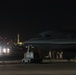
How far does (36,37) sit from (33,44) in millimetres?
1637

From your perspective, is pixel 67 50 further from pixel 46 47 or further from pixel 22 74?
pixel 22 74

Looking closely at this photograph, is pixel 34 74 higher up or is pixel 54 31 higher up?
pixel 54 31

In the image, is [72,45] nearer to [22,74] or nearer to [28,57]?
[28,57]

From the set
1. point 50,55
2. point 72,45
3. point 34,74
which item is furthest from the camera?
point 50,55

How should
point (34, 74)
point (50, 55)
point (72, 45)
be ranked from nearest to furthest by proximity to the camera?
1. point (34, 74)
2. point (72, 45)
3. point (50, 55)

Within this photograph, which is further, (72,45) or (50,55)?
(50,55)

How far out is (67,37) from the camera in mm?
41719

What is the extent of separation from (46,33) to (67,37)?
2718 millimetres

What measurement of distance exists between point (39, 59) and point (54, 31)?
159 inches

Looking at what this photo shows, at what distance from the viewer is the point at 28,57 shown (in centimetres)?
4203

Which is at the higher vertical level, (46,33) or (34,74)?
(46,33)

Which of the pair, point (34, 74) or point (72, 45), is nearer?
point (34, 74)

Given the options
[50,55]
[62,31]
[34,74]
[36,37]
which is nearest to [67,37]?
[62,31]

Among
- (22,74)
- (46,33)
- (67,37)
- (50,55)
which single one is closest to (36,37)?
(46,33)
